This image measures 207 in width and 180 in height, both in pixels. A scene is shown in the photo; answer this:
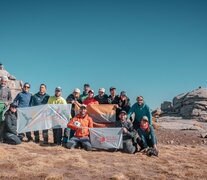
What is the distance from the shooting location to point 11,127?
554 inches

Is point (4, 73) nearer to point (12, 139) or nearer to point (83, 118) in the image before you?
point (12, 139)

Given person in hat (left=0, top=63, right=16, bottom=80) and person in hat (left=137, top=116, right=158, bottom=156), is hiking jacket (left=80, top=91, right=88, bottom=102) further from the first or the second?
person in hat (left=0, top=63, right=16, bottom=80)

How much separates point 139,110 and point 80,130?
2.98m

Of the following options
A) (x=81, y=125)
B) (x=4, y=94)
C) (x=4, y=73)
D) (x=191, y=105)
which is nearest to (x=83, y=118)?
(x=81, y=125)

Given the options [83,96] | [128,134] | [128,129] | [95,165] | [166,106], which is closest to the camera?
[95,165]

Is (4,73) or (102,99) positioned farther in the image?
(4,73)

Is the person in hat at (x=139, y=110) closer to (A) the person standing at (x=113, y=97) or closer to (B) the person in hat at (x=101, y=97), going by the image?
(A) the person standing at (x=113, y=97)

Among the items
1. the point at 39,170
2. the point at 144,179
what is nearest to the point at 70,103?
the point at 39,170

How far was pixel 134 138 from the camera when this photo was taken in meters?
13.4

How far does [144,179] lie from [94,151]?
196 inches

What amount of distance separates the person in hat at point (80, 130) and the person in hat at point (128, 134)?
64.6 inches

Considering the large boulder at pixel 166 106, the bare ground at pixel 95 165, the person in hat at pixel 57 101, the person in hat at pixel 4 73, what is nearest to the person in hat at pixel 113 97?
A: the person in hat at pixel 57 101

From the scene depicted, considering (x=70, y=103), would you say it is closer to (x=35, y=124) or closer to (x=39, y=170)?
(x=35, y=124)

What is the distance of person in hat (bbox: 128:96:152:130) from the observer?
1380cm
